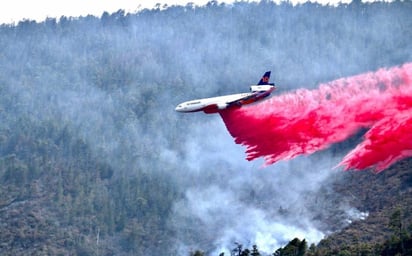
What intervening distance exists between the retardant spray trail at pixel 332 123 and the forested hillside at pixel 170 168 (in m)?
12.1

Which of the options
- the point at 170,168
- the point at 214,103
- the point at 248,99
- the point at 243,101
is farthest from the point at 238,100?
the point at 170,168

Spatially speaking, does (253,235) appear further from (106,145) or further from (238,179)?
(106,145)

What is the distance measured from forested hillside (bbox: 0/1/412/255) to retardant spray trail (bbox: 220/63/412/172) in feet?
39.7

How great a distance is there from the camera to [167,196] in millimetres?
143625

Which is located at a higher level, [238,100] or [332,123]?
[238,100]

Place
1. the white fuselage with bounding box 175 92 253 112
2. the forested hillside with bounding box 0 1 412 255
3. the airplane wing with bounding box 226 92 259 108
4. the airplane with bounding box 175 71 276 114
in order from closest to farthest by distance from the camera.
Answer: the airplane wing with bounding box 226 92 259 108, the airplane with bounding box 175 71 276 114, the white fuselage with bounding box 175 92 253 112, the forested hillside with bounding box 0 1 412 255

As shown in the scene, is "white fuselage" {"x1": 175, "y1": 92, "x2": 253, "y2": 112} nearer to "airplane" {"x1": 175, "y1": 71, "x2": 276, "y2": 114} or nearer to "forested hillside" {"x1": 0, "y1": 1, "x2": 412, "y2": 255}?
"airplane" {"x1": 175, "y1": 71, "x2": 276, "y2": 114}

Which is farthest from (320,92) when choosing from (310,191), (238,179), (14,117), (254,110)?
(14,117)

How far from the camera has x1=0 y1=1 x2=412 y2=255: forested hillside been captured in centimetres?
12975

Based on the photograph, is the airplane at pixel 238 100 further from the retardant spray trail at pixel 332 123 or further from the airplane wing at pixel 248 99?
the retardant spray trail at pixel 332 123

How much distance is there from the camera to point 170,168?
151 metres

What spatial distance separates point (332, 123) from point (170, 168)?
60666 mm

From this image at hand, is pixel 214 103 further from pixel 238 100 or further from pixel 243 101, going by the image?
pixel 243 101

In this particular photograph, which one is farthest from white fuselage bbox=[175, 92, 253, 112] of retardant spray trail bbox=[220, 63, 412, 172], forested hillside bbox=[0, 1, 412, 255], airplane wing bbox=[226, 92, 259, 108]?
forested hillside bbox=[0, 1, 412, 255]
